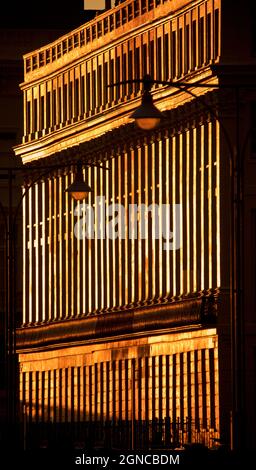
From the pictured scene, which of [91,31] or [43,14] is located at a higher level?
[43,14]

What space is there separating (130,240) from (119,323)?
3.78 meters

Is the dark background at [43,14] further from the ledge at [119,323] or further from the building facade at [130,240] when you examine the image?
the ledge at [119,323]

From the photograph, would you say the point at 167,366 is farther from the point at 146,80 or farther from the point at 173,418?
the point at 146,80

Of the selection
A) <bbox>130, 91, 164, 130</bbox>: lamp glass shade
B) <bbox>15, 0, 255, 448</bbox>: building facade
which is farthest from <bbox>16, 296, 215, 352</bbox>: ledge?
<bbox>130, 91, 164, 130</bbox>: lamp glass shade

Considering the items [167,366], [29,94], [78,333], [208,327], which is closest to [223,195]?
[208,327]

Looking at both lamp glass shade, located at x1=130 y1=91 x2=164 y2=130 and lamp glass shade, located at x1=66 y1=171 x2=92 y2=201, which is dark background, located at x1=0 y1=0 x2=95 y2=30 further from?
lamp glass shade, located at x1=130 y1=91 x2=164 y2=130

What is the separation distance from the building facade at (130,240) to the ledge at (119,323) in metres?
0.12

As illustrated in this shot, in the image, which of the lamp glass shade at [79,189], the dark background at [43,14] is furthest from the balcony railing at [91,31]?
the lamp glass shade at [79,189]

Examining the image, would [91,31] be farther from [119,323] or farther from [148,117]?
[148,117]

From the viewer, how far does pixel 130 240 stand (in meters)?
140

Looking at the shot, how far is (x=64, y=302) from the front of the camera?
152250 mm

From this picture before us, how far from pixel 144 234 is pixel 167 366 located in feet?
23.6

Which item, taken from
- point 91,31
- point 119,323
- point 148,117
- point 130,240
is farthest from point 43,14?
point 148,117
